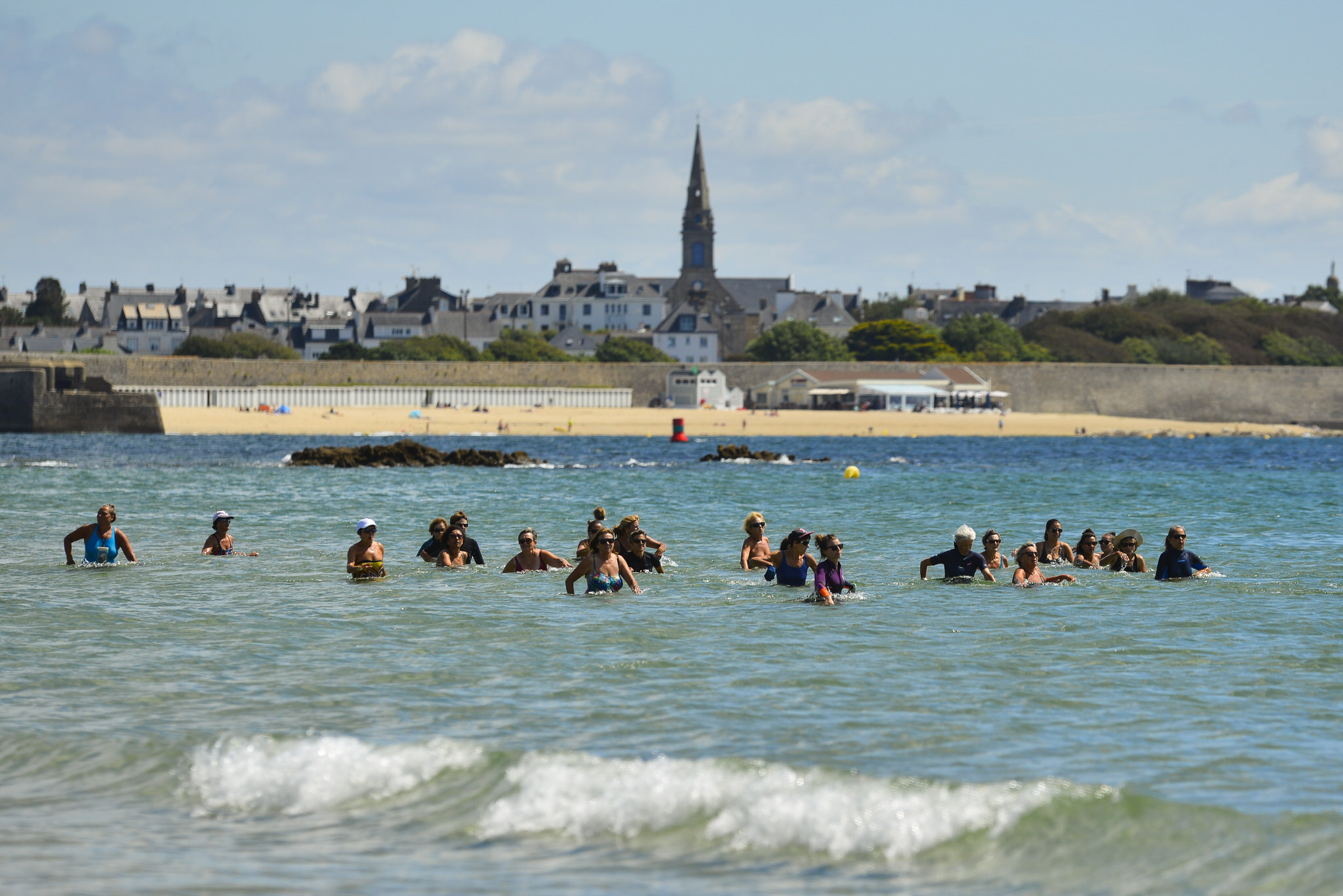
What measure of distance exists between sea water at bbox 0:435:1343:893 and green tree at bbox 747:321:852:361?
94494 millimetres

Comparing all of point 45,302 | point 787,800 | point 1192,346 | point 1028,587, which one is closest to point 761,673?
point 787,800

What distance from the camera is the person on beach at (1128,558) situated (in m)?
17.6

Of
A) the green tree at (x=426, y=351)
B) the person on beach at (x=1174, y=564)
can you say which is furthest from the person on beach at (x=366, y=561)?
the green tree at (x=426, y=351)

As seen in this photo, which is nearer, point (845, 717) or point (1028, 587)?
point (845, 717)

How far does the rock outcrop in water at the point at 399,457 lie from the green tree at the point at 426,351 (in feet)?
174

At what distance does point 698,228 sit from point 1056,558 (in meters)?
140

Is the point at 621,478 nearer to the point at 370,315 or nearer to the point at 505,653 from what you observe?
the point at 505,653

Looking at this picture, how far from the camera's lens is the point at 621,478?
141 ft

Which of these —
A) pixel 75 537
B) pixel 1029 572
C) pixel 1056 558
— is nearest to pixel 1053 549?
pixel 1056 558

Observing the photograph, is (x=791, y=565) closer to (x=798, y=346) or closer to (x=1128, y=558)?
(x=1128, y=558)

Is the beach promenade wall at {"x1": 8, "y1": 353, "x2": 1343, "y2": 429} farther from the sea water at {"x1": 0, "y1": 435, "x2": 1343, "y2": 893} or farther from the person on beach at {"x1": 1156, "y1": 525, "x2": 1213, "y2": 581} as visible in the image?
the person on beach at {"x1": 1156, "y1": 525, "x2": 1213, "y2": 581}

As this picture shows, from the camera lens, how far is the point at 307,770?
29.1 feet

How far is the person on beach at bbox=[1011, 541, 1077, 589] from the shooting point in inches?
645

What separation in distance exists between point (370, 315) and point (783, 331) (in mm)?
42157
